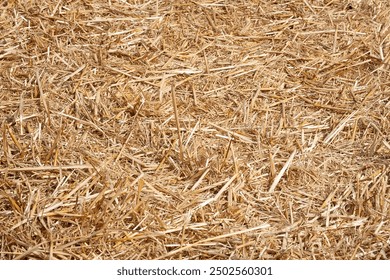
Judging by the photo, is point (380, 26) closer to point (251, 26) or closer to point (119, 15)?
point (251, 26)

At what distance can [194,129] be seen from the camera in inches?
125

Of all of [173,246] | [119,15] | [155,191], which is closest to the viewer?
[173,246]

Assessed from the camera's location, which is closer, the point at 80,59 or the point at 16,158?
the point at 16,158

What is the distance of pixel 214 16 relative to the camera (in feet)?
13.1

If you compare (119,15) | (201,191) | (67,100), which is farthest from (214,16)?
(201,191)

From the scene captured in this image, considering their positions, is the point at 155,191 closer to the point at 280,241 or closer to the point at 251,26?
the point at 280,241

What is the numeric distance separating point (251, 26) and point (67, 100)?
54.8 inches

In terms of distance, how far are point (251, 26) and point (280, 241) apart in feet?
5.78

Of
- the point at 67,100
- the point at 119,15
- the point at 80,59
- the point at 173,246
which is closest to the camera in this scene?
the point at 173,246

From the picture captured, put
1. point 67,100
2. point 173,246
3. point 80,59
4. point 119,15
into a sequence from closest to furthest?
point 173,246 → point 67,100 → point 80,59 → point 119,15

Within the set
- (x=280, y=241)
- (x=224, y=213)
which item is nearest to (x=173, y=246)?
(x=224, y=213)

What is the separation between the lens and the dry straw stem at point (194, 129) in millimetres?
2691

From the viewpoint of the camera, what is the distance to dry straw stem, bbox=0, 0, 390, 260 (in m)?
2.69

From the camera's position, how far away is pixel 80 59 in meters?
3.58
